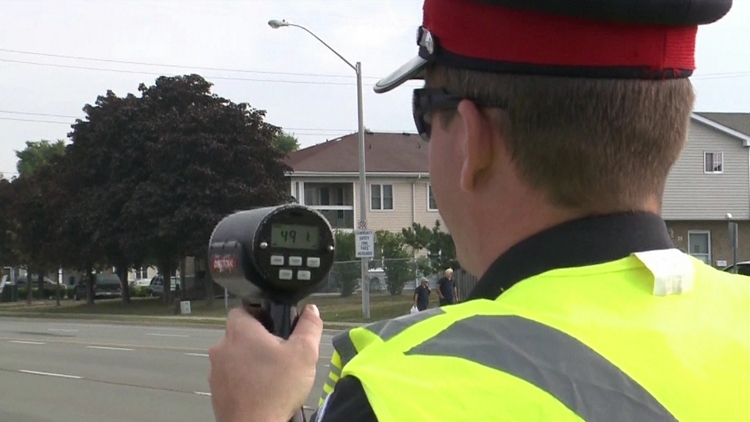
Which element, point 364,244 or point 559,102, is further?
point 364,244

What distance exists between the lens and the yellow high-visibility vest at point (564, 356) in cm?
114

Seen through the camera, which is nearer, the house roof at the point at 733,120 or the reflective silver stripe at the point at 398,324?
the reflective silver stripe at the point at 398,324

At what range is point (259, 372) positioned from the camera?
5.40 feet

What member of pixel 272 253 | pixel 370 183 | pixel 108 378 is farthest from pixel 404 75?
pixel 370 183

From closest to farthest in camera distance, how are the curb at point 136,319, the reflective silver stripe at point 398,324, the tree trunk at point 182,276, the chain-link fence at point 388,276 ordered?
the reflective silver stripe at point 398,324 → the curb at point 136,319 → the chain-link fence at point 388,276 → the tree trunk at point 182,276

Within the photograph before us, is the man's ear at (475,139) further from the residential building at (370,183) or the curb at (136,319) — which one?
the residential building at (370,183)

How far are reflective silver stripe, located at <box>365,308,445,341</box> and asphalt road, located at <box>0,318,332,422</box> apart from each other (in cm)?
546

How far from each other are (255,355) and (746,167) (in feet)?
145

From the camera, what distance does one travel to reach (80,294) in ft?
204

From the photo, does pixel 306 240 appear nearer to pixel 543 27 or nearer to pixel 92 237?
pixel 543 27

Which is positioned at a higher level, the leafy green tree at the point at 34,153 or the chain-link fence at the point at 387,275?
the leafy green tree at the point at 34,153

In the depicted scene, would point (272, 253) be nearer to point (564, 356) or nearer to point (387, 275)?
point (564, 356)

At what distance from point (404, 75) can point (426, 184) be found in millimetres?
43351

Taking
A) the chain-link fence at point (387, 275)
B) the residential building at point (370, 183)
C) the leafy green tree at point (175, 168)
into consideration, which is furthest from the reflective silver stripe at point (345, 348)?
the residential building at point (370, 183)
